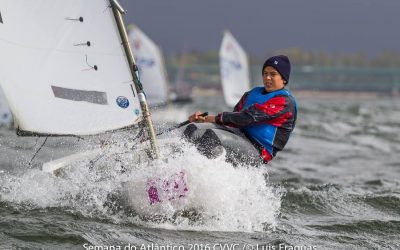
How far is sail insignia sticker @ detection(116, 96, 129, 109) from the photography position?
6.57 metres

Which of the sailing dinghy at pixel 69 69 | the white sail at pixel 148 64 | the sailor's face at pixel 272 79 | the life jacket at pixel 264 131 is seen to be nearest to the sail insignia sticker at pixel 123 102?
the sailing dinghy at pixel 69 69

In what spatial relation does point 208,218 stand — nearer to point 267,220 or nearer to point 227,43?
point 267,220

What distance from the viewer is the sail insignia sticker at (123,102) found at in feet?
21.6

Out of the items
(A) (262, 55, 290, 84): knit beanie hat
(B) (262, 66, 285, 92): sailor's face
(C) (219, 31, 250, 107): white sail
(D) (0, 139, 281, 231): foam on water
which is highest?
(A) (262, 55, 290, 84): knit beanie hat

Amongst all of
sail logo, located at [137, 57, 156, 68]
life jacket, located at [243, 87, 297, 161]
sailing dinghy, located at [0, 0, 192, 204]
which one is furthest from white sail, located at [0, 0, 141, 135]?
sail logo, located at [137, 57, 156, 68]

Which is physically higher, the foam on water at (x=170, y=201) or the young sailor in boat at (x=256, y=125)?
the young sailor in boat at (x=256, y=125)

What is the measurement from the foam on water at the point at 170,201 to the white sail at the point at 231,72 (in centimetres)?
2501

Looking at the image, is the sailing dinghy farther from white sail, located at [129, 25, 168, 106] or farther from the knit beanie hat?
white sail, located at [129, 25, 168, 106]

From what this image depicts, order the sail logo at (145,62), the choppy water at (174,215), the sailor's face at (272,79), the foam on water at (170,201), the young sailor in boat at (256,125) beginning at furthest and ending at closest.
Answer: the sail logo at (145,62) → the sailor's face at (272,79) → the young sailor in boat at (256,125) → the foam on water at (170,201) → the choppy water at (174,215)

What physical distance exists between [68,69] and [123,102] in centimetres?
56

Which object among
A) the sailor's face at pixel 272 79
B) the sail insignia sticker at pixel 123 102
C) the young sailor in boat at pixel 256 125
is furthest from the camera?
the sailor's face at pixel 272 79

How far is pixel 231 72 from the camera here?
3178 centimetres

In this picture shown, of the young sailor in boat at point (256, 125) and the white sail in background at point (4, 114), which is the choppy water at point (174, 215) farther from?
the white sail in background at point (4, 114)

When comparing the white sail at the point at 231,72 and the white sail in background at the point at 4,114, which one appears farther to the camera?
the white sail at the point at 231,72
